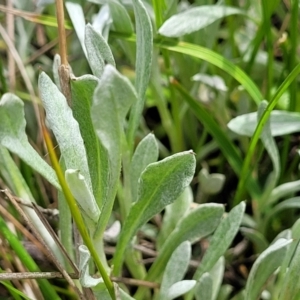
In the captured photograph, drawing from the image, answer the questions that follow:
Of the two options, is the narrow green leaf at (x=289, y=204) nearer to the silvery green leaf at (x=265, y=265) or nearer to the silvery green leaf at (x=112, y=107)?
the silvery green leaf at (x=265, y=265)

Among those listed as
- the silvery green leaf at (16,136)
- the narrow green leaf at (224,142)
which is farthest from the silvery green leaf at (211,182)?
the silvery green leaf at (16,136)

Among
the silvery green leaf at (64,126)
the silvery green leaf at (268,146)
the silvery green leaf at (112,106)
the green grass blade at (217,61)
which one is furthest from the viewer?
the green grass blade at (217,61)

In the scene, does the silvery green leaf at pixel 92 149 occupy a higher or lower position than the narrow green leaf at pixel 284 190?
higher

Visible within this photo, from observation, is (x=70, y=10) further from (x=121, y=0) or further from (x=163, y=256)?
(x=163, y=256)

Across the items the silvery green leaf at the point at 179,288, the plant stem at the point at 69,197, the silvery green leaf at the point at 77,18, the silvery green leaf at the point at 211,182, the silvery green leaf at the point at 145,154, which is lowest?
the silvery green leaf at the point at 211,182

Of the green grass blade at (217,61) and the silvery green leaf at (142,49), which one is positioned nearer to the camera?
the silvery green leaf at (142,49)

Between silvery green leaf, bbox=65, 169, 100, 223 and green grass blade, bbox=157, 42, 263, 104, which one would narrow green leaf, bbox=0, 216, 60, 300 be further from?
green grass blade, bbox=157, 42, 263, 104

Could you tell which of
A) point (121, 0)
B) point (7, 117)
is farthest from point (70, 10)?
point (7, 117)

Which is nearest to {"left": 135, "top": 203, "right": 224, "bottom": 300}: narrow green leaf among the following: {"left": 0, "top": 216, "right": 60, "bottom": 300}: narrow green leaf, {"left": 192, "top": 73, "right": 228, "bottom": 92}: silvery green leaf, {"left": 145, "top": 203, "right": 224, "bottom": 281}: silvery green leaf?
{"left": 145, "top": 203, "right": 224, "bottom": 281}: silvery green leaf
